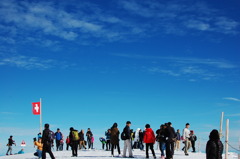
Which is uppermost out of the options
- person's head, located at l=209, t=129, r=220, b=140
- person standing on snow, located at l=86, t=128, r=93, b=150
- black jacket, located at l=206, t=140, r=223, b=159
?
person's head, located at l=209, t=129, r=220, b=140

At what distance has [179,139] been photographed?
30484 millimetres

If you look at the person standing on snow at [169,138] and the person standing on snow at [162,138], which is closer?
the person standing on snow at [169,138]

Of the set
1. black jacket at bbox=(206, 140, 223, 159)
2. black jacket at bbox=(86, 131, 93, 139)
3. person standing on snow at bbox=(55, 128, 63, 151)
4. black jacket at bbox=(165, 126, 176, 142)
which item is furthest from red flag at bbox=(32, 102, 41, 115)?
black jacket at bbox=(206, 140, 223, 159)

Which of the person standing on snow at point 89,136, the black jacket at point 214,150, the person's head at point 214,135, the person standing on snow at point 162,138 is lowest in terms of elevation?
the person standing on snow at point 89,136

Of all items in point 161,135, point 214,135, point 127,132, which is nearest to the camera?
point 214,135

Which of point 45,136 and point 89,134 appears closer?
point 45,136

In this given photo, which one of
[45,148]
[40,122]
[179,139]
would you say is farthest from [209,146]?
[40,122]

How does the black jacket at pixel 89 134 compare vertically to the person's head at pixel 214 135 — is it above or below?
below

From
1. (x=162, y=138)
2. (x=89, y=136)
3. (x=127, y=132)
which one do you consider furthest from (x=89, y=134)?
(x=162, y=138)

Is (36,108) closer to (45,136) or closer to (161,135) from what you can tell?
(45,136)

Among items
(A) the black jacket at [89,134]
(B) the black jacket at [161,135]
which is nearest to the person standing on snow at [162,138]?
(B) the black jacket at [161,135]

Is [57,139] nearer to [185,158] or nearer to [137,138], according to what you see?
[137,138]

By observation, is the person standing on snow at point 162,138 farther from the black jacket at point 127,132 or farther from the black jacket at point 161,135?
the black jacket at point 127,132

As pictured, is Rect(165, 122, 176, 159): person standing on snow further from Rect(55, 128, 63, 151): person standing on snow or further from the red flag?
the red flag
